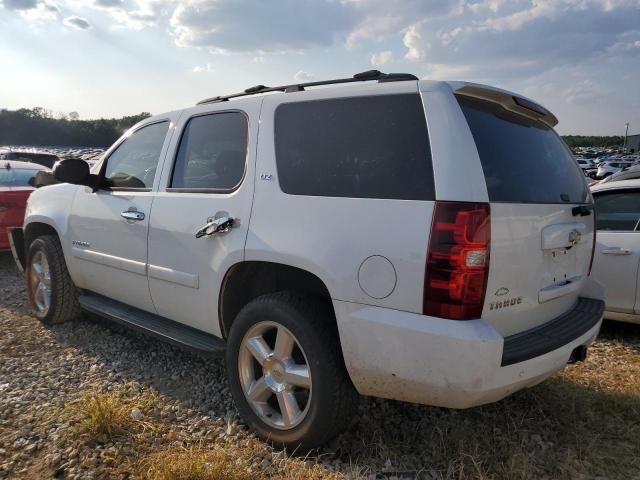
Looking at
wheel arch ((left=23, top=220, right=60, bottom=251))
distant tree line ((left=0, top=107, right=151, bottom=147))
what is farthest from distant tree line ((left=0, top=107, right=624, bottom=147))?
wheel arch ((left=23, top=220, right=60, bottom=251))

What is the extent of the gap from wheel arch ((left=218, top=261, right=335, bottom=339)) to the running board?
0.13 m

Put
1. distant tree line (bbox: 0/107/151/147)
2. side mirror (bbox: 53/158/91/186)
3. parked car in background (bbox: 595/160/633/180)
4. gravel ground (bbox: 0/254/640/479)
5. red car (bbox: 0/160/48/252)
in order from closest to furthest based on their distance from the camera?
gravel ground (bbox: 0/254/640/479), side mirror (bbox: 53/158/91/186), red car (bbox: 0/160/48/252), parked car in background (bbox: 595/160/633/180), distant tree line (bbox: 0/107/151/147)

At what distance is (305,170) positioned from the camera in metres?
2.56

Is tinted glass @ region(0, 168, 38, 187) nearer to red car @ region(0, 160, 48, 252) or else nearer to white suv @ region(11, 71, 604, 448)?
red car @ region(0, 160, 48, 252)

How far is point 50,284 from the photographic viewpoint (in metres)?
4.36

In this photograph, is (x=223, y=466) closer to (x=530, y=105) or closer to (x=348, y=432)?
(x=348, y=432)

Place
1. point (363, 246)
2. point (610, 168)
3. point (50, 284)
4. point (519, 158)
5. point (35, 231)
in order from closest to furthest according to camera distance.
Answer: point (363, 246), point (519, 158), point (50, 284), point (35, 231), point (610, 168)

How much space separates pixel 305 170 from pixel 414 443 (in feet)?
5.23

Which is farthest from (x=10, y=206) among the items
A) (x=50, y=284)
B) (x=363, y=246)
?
(x=363, y=246)

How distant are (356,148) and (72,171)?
2.39 metres

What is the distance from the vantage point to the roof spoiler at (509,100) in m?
2.31

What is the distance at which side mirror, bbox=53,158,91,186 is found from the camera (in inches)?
144

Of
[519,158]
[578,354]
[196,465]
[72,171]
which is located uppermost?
[519,158]

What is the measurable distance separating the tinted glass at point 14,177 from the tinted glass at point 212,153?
190 inches
